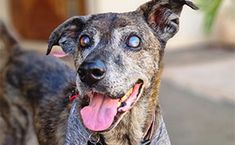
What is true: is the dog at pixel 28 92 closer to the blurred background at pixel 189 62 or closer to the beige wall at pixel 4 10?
Result: the blurred background at pixel 189 62

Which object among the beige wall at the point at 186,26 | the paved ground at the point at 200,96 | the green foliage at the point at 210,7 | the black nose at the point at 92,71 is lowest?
the paved ground at the point at 200,96

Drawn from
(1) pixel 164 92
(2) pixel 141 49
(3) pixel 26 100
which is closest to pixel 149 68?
(2) pixel 141 49

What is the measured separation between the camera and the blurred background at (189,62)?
7.53m

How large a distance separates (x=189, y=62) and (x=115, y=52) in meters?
7.12

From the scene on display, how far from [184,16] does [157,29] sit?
25.9 ft

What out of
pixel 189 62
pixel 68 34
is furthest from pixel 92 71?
pixel 189 62

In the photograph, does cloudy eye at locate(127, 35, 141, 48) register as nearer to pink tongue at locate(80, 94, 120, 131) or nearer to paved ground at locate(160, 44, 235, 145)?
pink tongue at locate(80, 94, 120, 131)

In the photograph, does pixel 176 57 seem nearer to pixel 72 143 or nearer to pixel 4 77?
pixel 4 77

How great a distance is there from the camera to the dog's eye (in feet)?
12.9

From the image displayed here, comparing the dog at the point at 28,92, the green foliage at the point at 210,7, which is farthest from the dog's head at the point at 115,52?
the dog at the point at 28,92

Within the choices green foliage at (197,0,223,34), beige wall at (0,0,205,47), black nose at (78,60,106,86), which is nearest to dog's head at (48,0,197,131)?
black nose at (78,60,106,86)

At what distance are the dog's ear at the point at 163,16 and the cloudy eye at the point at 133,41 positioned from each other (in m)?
0.22

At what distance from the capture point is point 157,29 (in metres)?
4.18

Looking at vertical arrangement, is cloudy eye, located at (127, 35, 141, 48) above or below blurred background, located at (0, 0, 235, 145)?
above
